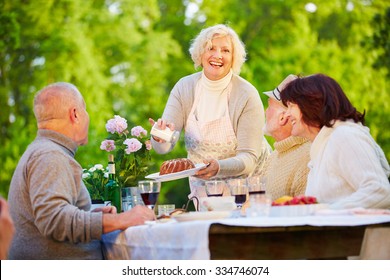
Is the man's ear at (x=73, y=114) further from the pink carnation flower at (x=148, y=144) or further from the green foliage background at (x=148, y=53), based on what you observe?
the green foliage background at (x=148, y=53)

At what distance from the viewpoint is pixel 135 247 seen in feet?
12.3

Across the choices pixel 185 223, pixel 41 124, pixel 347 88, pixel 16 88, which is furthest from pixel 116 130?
pixel 347 88

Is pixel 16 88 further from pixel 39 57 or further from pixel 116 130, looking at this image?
pixel 116 130

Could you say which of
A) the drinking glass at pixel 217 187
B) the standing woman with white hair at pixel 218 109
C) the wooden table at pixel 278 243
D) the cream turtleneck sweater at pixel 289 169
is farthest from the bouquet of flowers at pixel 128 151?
the wooden table at pixel 278 243

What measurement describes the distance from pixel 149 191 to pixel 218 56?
152 cm

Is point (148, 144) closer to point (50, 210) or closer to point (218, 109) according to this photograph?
point (218, 109)

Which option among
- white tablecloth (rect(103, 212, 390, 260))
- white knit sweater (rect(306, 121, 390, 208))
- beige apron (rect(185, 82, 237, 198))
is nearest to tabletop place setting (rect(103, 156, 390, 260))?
white tablecloth (rect(103, 212, 390, 260))

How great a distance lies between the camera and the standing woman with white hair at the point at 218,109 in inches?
214

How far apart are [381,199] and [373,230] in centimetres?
28

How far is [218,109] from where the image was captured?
559 centimetres

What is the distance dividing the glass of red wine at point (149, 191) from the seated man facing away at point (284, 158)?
78 centimetres

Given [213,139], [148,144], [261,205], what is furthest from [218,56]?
[261,205]

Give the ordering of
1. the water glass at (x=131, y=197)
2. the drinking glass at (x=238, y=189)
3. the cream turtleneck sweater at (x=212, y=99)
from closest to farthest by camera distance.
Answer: the drinking glass at (x=238, y=189) → the water glass at (x=131, y=197) → the cream turtleneck sweater at (x=212, y=99)

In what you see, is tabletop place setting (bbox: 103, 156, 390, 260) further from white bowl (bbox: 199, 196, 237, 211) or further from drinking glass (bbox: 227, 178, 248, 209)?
drinking glass (bbox: 227, 178, 248, 209)
